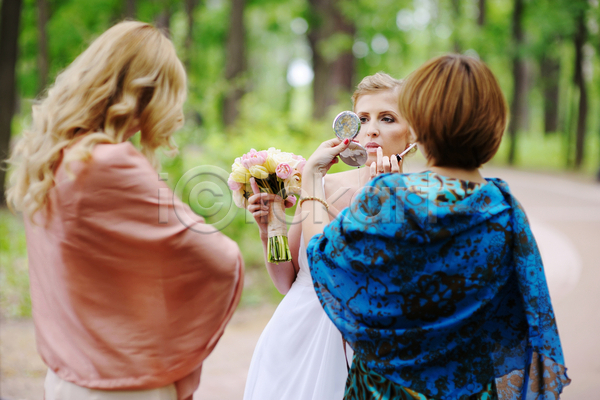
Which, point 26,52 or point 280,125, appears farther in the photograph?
point 26,52

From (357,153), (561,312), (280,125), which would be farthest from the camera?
(280,125)

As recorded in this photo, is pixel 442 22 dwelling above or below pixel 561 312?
above

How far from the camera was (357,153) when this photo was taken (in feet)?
6.82

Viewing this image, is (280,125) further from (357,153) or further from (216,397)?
(357,153)

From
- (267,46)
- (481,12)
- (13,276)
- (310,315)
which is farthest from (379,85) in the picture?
(267,46)

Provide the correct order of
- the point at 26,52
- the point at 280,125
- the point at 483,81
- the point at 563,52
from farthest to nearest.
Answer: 1. the point at 563,52
2. the point at 26,52
3. the point at 280,125
4. the point at 483,81

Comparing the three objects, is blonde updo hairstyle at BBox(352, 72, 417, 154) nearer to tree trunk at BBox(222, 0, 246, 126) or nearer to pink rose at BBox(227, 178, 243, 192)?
pink rose at BBox(227, 178, 243, 192)

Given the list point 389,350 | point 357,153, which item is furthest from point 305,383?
point 357,153

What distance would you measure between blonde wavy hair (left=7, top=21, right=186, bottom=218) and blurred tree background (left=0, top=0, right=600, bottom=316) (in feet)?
3.39

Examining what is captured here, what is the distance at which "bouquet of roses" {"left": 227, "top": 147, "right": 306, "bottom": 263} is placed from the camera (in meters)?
2.07

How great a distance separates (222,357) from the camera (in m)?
5.21

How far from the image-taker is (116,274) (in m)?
1.55

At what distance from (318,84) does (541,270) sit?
11.2 metres

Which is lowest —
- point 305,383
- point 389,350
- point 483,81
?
point 305,383
